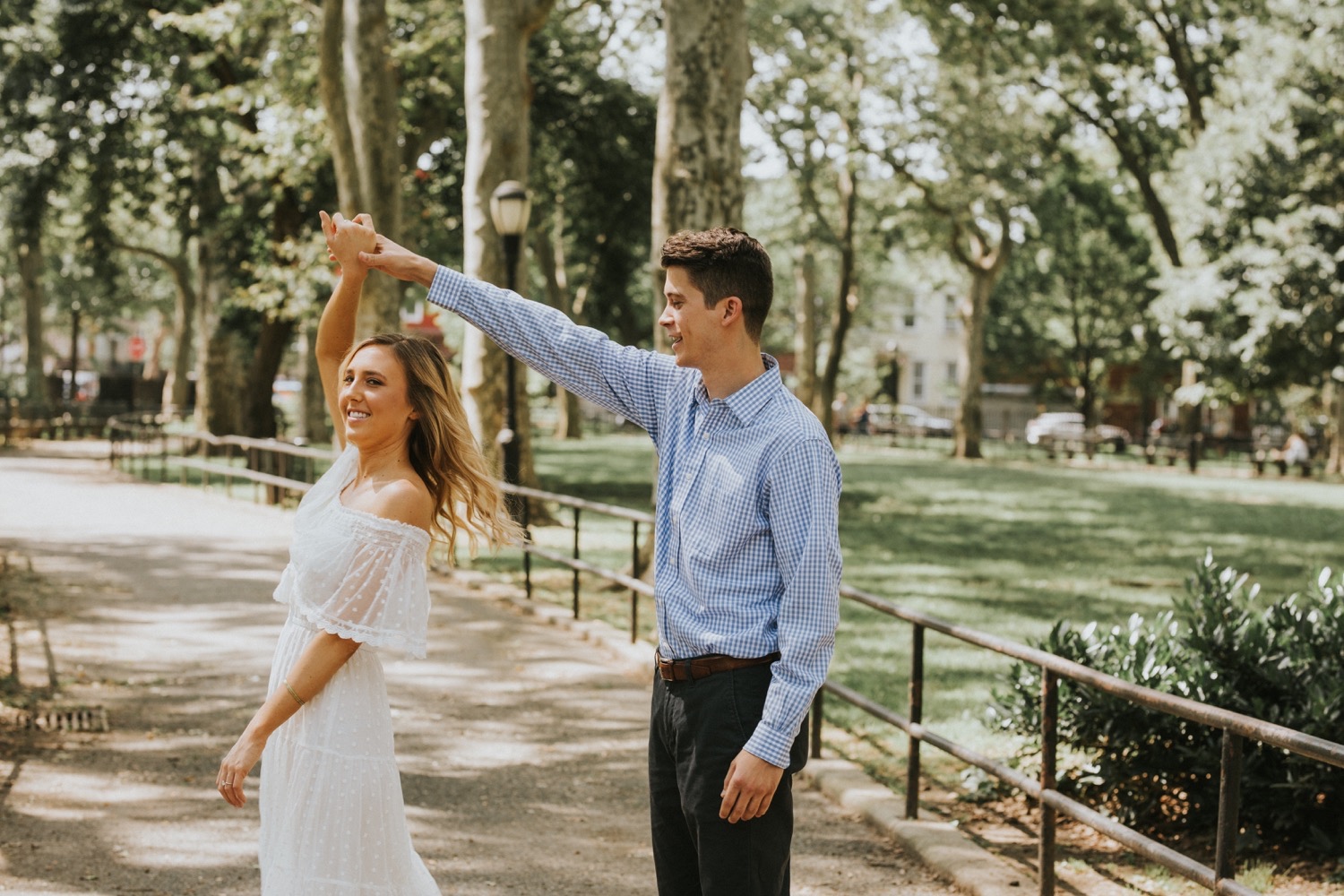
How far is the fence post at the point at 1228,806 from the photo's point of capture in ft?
12.8

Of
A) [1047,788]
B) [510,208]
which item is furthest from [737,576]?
[510,208]

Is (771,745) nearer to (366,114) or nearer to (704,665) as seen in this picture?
(704,665)

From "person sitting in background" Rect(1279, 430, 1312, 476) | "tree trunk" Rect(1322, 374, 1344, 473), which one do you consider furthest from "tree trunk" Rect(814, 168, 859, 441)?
"tree trunk" Rect(1322, 374, 1344, 473)

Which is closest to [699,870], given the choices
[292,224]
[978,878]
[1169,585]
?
[978,878]

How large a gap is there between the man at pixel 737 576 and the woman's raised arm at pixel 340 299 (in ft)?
2.70

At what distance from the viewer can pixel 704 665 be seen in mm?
3111

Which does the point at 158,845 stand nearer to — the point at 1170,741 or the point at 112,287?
the point at 1170,741

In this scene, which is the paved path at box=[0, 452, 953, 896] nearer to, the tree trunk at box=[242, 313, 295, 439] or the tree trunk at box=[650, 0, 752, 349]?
the tree trunk at box=[650, 0, 752, 349]

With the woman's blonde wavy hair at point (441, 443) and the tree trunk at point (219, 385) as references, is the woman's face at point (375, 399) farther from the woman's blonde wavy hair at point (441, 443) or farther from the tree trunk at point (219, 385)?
the tree trunk at point (219, 385)

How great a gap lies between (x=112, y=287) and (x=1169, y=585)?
27887 mm

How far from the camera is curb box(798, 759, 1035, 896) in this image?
17.4 feet

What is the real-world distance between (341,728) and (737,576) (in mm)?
1106

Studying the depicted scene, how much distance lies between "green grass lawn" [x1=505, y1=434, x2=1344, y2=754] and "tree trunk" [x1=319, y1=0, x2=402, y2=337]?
427 cm

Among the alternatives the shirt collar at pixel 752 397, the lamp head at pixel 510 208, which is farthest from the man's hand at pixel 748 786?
the lamp head at pixel 510 208
